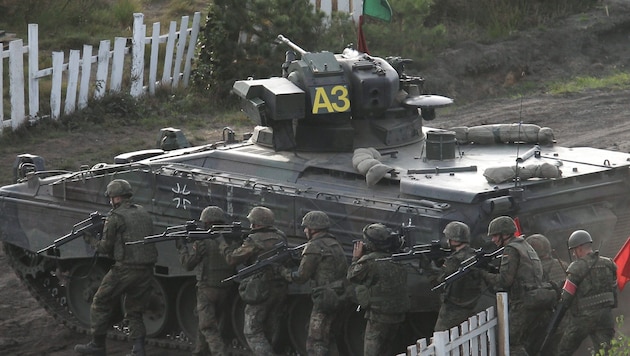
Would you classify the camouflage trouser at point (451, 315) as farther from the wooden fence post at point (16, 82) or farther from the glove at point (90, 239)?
the wooden fence post at point (16, 82)

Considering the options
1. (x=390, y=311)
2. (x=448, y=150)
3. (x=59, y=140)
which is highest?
(x=448, y=150)

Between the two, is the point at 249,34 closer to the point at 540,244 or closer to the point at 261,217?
the point at 261,217

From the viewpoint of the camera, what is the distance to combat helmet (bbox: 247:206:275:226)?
1221 cm

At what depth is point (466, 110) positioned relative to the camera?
22125 mm

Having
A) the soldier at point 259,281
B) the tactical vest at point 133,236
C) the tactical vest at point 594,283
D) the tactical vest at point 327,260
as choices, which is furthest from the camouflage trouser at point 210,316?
the tactical vest at point 594,283

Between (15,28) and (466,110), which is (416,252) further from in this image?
(15,28)

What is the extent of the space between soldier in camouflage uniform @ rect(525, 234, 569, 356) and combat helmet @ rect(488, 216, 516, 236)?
286mm

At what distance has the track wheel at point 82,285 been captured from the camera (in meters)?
14.1

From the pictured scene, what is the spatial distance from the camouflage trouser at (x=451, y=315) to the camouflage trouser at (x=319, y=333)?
42.5 inches

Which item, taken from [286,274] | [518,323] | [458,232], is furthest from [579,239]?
[286,274]

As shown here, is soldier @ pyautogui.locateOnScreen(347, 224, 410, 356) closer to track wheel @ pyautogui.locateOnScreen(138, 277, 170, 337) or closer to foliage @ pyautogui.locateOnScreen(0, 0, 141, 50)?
track wheel @ pyautogui.locateOnScreen(138, 277, 170, 337)

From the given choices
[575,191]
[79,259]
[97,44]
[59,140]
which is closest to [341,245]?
[575,191]

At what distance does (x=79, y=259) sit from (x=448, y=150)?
4016 mm

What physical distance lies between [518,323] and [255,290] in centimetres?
237
